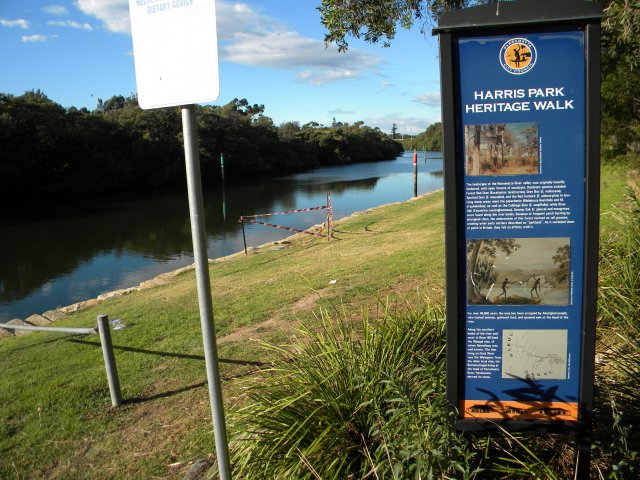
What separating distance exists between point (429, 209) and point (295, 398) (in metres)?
18.8

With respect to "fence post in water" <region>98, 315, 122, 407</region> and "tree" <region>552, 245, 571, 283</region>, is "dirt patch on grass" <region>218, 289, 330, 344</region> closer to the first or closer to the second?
"fence post in water" <region>98, 315, 122, 407</region>

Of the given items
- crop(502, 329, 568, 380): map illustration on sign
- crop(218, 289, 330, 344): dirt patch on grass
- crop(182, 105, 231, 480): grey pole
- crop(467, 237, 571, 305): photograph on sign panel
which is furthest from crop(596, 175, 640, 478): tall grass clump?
crop(218, 289, 330, 344): dirt patch on grass

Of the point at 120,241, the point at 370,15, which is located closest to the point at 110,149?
the point at 120,241

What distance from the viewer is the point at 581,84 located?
2.41 m

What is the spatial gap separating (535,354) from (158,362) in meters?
4.54

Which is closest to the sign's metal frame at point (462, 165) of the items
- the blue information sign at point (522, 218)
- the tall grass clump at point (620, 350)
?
the blue information sign at point (522, 218)

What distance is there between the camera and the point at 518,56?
2426 millimetres

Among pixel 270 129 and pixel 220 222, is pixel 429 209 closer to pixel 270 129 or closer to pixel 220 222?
pixel 220 222

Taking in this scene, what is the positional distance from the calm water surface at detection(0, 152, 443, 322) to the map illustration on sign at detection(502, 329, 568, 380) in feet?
46.4

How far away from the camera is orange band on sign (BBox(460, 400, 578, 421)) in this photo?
258 centimetres

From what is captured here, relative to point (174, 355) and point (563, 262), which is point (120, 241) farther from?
point (563, 262)

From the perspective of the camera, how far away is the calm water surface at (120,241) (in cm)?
1683

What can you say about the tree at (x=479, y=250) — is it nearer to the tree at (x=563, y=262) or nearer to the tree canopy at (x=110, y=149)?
the tree at (x=563, y=262)

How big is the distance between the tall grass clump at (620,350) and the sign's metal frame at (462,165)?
21 cm
